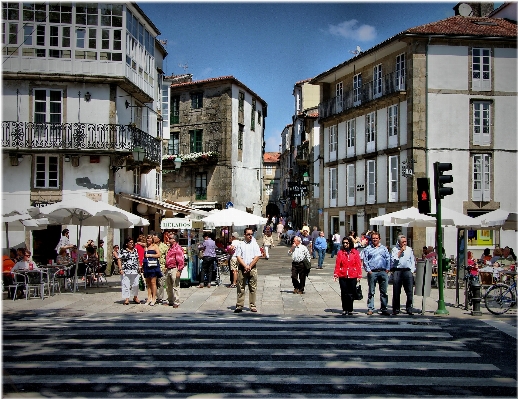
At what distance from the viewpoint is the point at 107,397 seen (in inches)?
251

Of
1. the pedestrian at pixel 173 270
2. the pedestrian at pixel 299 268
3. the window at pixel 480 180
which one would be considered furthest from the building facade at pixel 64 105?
the window at pixel 480 180

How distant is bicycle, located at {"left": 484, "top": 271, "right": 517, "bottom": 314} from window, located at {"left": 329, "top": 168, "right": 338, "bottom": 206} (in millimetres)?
27255

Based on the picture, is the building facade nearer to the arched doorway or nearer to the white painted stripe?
the white painted stripe

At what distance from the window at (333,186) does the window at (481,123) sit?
435 inches

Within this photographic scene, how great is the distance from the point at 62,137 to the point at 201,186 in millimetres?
22551

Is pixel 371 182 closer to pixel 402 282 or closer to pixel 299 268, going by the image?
pixel 299 268

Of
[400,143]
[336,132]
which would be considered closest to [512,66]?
[400,143]

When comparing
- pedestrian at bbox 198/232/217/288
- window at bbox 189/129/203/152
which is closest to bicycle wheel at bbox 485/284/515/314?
pedestrian at bbox 198/232/217/288

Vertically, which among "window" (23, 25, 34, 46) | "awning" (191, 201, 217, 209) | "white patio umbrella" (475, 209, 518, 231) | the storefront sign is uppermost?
"window" (23, 25, 34, 46)

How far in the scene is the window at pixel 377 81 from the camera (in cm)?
3547

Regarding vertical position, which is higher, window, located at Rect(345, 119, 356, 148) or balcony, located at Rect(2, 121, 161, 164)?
→ window, located at Rect(345, 119, 356, 148)

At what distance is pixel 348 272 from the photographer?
12766mm

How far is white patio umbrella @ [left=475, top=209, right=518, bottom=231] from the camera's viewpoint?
645 inches

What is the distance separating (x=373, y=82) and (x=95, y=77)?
1799 centimetres
